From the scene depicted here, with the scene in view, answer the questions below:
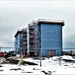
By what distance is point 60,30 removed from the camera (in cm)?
5634

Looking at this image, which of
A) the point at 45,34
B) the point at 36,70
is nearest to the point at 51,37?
the point at 45,34

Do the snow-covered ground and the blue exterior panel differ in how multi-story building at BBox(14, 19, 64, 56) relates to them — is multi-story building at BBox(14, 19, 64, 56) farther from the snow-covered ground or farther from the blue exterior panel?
the snow-covered ground

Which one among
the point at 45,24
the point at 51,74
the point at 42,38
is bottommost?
the point at 51,74

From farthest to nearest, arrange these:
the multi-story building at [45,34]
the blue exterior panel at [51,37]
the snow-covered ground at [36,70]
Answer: the multi-story building at [45,34] < the blue exterior panel at [51,37] < the snow-covered ground at [36,70]

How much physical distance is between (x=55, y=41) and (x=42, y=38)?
3.65 metres

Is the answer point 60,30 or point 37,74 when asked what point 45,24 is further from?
point 37,74

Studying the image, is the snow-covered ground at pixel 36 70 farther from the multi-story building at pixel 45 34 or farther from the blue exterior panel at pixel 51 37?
the blue exterior panel at pixel 51 37

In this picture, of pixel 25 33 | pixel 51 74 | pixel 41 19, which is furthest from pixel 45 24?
pixel 51 74

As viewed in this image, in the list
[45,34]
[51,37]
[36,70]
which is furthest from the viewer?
→ [45,34]

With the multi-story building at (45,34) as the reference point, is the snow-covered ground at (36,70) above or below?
below

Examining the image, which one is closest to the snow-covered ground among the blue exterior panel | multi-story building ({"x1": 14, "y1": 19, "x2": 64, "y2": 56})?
multi-story building ({"x1": 14, "y1": 19, "x2": 64, "y2": 56})

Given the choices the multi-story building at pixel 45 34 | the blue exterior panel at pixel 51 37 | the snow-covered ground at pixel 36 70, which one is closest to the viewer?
the snow-covered ground at pixel 36 70

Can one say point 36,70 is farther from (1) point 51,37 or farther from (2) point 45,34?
(2) point 45,34

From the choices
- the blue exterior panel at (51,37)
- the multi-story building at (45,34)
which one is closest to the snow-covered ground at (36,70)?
the multi-story building at (45,34)
